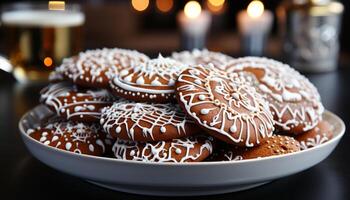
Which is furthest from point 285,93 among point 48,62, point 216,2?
point 216,2

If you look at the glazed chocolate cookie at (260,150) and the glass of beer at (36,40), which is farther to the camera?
the glass of beer at (36,40)

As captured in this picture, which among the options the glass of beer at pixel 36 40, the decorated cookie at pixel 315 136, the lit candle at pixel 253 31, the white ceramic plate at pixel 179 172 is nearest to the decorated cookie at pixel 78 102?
the white ceramic plate at pixel 179 172

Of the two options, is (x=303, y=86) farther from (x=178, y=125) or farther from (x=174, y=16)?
(x=174, y=16)

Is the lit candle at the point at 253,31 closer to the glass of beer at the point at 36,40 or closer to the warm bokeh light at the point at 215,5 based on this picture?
the glass of beer at the point at 36,40

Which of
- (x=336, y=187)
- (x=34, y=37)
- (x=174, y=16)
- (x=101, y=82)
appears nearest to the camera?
(x=336, y=187)

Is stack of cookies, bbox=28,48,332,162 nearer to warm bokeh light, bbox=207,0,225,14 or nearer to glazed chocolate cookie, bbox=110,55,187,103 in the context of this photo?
glazed chocolate cookie, bbox=110,55,187,103

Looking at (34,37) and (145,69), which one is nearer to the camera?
(145,69)

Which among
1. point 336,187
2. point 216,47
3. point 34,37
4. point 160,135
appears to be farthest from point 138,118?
point 216,47
